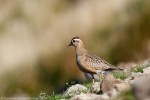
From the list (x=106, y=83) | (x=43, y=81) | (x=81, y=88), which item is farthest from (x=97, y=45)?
(x=106, y=83)

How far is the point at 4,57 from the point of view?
43.2m

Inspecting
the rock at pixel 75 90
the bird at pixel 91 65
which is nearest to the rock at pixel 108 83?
the rock at pixel 75 90

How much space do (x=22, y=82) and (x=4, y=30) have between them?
4.31 m

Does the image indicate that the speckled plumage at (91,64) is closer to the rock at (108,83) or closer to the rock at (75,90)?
the rock at (75,90)

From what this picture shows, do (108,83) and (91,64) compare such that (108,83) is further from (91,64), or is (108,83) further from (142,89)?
(91,64)

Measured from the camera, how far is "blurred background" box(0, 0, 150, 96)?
4209 cm

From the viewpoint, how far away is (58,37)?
1705 inches

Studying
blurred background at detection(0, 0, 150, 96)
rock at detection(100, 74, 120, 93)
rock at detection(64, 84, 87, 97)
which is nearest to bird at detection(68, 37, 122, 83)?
rock at detection(64, 84, 87, 97)

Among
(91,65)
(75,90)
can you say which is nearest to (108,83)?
(75,90)

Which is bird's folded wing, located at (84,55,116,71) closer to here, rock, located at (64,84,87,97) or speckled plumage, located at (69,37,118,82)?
speckled plumage, located at (69,37,118,82)

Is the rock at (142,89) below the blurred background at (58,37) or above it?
below

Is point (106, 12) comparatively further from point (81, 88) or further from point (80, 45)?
point (81, 88)

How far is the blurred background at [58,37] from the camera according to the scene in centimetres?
4209

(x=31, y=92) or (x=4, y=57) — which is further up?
(x=4, y=57)
